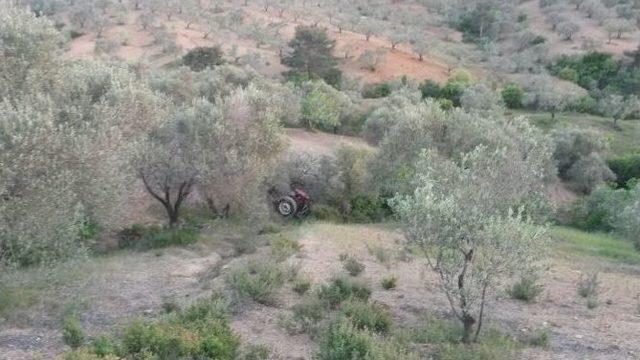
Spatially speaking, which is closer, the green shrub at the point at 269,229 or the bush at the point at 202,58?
the green shrub at the point at 269,229

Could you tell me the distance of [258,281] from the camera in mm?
16031

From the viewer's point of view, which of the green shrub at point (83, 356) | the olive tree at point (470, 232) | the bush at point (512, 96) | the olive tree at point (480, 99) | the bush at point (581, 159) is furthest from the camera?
the bush at point (512, 96)

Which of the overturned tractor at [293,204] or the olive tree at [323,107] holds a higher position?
the olive tree at [323,107]

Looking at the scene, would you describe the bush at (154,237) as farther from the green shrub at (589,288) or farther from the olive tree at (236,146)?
the green shrub at (589,288)

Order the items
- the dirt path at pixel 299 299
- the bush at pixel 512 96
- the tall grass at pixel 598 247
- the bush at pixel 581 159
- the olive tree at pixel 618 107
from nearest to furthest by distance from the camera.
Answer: the dirt path at pixel 299 299 → the tall grass at pixel 598 247 → the bush at pixel 581 159 → the olive tree at pixel 618 107 → the bush at pixel 512 96

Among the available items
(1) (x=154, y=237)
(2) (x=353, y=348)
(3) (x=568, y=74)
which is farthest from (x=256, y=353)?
(3) (x=568, y=74)

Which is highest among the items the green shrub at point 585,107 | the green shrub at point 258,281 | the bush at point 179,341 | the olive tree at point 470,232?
the olive tree at point 470,232

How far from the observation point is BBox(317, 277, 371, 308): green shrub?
15609 mm

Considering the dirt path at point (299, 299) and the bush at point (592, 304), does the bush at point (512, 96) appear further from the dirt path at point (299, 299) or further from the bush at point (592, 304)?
the bush at point (592, 304)

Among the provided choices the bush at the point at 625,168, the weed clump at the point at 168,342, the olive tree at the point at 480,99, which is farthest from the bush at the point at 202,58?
the weed clump at the point at 168,342

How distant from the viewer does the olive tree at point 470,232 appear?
12.2 m

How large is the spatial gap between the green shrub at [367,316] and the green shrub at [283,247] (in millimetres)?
4250

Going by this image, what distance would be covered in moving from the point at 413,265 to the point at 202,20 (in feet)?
155

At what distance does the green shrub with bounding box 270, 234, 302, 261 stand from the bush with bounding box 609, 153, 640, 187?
26142 millimetres
